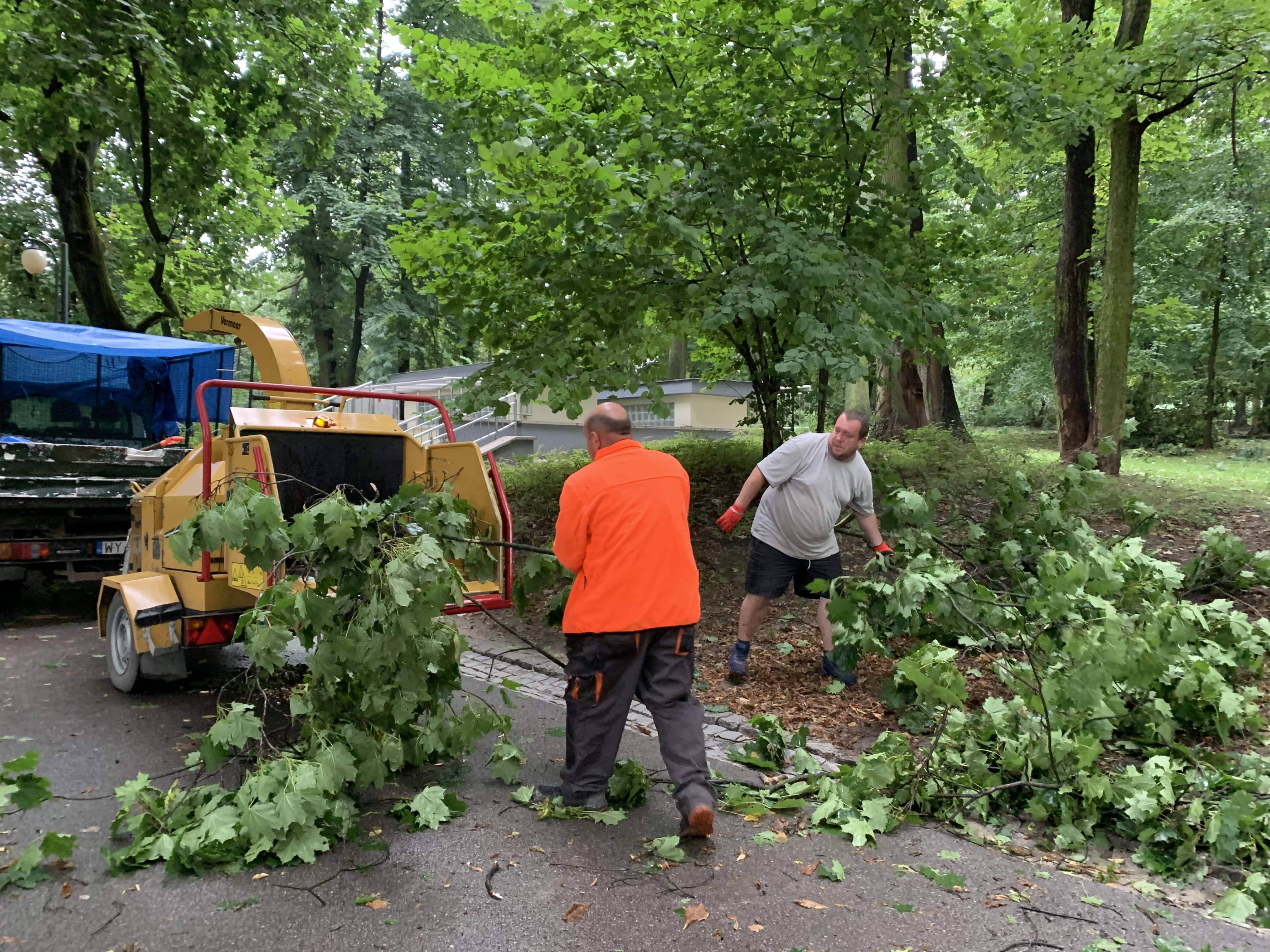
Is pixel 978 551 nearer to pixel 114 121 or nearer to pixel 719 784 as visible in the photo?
pixel 719 784

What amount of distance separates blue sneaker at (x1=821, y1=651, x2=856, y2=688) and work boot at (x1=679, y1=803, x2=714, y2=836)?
230 centimetres

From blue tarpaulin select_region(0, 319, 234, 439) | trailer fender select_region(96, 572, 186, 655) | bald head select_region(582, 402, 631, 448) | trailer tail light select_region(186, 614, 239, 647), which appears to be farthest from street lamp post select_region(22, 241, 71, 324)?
A: bald head select_region(582, 402, 631, 448)

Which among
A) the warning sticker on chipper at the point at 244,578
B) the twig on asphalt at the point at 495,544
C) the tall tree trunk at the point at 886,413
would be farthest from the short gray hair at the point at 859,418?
the tall tree trunk at the point at 886,413

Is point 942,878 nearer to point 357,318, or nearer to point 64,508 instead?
point 64,508

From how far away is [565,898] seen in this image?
126 inches

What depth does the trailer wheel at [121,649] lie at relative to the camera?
223 inches

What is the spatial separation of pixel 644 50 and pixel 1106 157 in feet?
37.3

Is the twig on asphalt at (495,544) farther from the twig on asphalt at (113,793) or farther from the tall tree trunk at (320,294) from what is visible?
the tall tree trunk at (320,294)

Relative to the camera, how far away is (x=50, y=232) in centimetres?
1805

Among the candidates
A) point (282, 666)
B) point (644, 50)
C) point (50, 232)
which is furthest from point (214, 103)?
point (282, 666)

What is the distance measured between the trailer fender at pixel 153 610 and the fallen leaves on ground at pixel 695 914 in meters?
3.55

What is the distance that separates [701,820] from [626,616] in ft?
A: 2.87

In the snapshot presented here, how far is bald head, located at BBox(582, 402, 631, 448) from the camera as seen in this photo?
13.3 feet

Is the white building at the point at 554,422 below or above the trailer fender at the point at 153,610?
above
